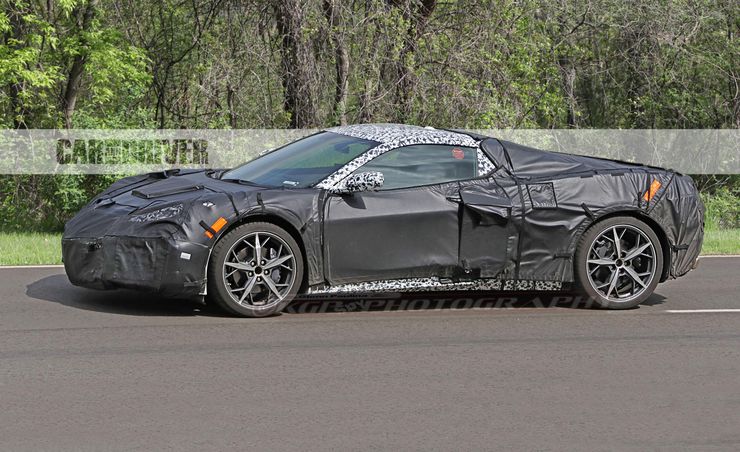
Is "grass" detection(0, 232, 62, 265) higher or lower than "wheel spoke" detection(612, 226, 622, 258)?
lower

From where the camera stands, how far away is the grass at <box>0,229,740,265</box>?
12.0m

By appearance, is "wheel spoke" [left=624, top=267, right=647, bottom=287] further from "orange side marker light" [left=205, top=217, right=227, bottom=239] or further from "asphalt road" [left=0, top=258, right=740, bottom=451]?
"orange side marker light" [left=205, top=217, right=227, bottom=239]

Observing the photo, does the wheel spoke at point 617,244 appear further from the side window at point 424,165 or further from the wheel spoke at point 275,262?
the wheel spoke at point 275,262

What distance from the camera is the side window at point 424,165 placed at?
920 cm

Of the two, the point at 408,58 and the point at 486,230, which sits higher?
the point at 408,58

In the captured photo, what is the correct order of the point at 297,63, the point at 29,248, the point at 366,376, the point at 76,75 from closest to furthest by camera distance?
the point at 366,376 < the point at 29,248 < the point at 297,63 < the point at 76,75

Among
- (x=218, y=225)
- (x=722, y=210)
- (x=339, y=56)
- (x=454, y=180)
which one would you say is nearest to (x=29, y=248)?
(x=218, y=225)

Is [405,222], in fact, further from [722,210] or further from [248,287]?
[722,210]

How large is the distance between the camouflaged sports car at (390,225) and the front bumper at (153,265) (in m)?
0.01

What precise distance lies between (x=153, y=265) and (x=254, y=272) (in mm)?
738

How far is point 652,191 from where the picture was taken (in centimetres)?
970

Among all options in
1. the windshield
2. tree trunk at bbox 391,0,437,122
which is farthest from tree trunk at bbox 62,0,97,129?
the windshield

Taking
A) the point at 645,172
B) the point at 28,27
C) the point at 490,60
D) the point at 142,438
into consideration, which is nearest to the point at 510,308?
the point at 645,172

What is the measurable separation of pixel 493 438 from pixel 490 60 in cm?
1367
